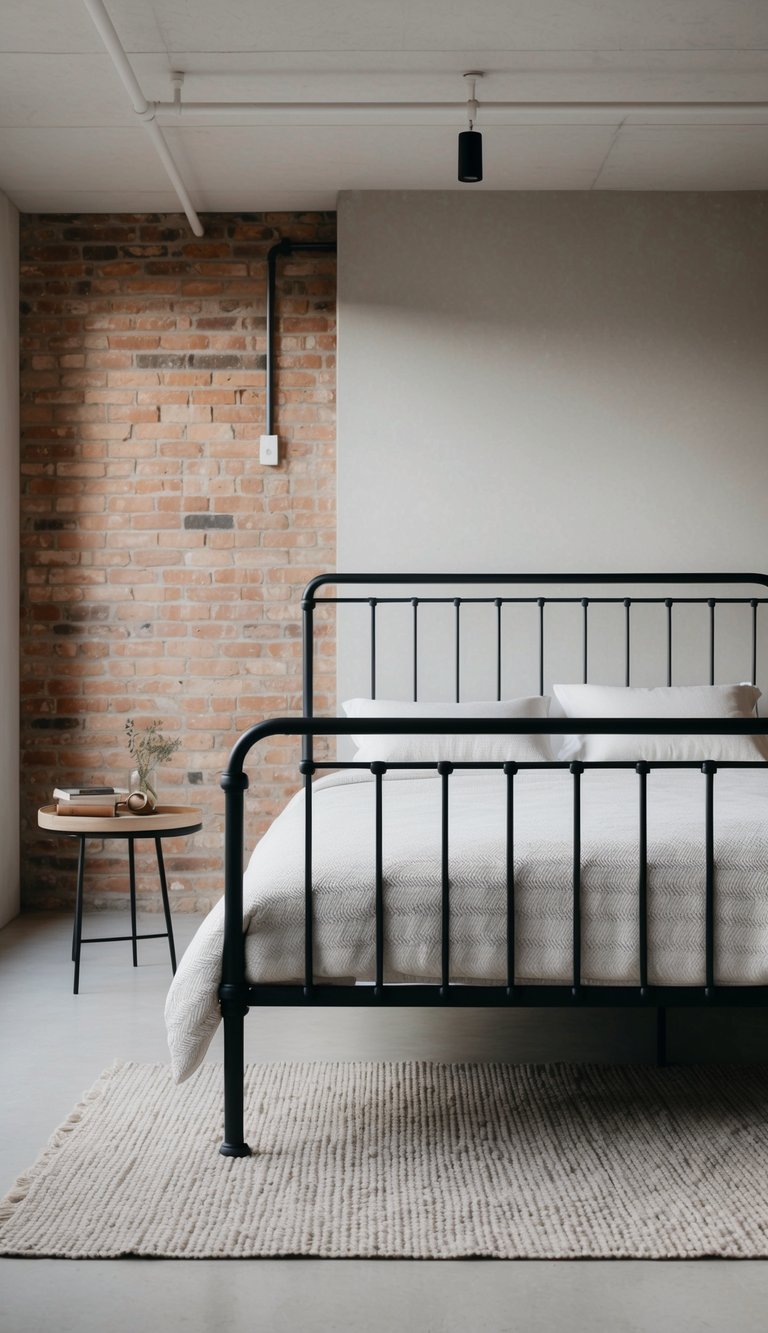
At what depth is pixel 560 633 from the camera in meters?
4.06

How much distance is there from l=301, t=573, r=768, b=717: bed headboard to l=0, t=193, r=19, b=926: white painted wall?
1048mm

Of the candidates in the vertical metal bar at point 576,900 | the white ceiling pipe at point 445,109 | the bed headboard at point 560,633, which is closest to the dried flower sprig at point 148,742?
the bed headboard at point 560,633

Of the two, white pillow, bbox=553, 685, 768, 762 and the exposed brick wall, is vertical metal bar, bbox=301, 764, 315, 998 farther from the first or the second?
the exposed brick wall

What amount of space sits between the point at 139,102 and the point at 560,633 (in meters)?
2.04

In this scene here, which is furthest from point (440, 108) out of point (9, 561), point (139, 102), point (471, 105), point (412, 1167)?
point (412, 1167)

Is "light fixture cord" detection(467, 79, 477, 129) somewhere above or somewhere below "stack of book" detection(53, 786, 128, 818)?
above

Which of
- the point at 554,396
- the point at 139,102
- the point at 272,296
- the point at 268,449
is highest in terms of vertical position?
the point at 139,102

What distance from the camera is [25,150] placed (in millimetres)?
3748

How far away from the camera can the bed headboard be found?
159 inches

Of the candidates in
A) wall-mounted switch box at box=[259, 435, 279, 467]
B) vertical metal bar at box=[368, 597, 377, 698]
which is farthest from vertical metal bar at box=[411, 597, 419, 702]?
wall-mounted switch box at box=[259, 435, 279, 467]

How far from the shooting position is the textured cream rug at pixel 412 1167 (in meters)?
1.80

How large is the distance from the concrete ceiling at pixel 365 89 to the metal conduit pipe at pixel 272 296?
138mm

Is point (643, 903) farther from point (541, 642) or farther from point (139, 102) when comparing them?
point (139, 102)
